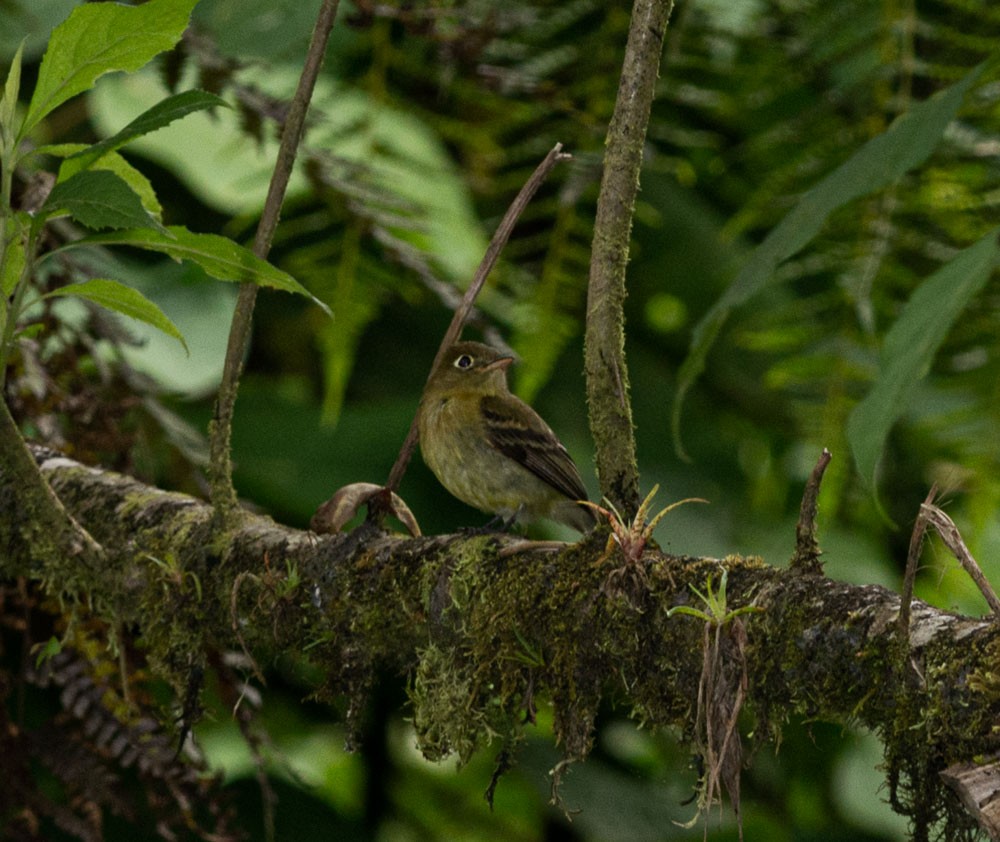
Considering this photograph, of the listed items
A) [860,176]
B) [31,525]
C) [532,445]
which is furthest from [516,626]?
[532,445]

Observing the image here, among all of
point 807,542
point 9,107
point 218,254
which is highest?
point 9,107

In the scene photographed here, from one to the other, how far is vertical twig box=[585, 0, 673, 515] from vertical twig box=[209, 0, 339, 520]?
38 centimetres

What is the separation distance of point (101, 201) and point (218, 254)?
0.16m

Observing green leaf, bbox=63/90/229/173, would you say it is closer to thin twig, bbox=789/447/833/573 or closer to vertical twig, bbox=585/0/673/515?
vertical twig, bbox=585/0/673/515

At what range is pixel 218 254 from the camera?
4.51ft

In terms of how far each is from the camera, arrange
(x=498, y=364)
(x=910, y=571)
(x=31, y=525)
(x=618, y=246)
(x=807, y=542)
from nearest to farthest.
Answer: (x=910, y=571), (x=807, y=542), (x=618, y=246), (x=31, y=525), (x=498, y=364)

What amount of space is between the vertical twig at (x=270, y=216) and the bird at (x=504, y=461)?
105cm

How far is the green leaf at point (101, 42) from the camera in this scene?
1.26 meters

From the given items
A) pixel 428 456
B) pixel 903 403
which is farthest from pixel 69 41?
pixel 428 456

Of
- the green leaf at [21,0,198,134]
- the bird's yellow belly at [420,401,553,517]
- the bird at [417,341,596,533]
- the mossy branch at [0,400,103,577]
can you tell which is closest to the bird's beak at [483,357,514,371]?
the bird at [417,341,596,533]

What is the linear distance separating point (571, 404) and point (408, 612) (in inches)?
104

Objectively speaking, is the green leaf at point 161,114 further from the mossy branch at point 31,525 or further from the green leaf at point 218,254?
the mossy branch at point 31,525

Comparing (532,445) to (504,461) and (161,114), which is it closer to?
(504,461)

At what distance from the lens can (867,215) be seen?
352 cm
